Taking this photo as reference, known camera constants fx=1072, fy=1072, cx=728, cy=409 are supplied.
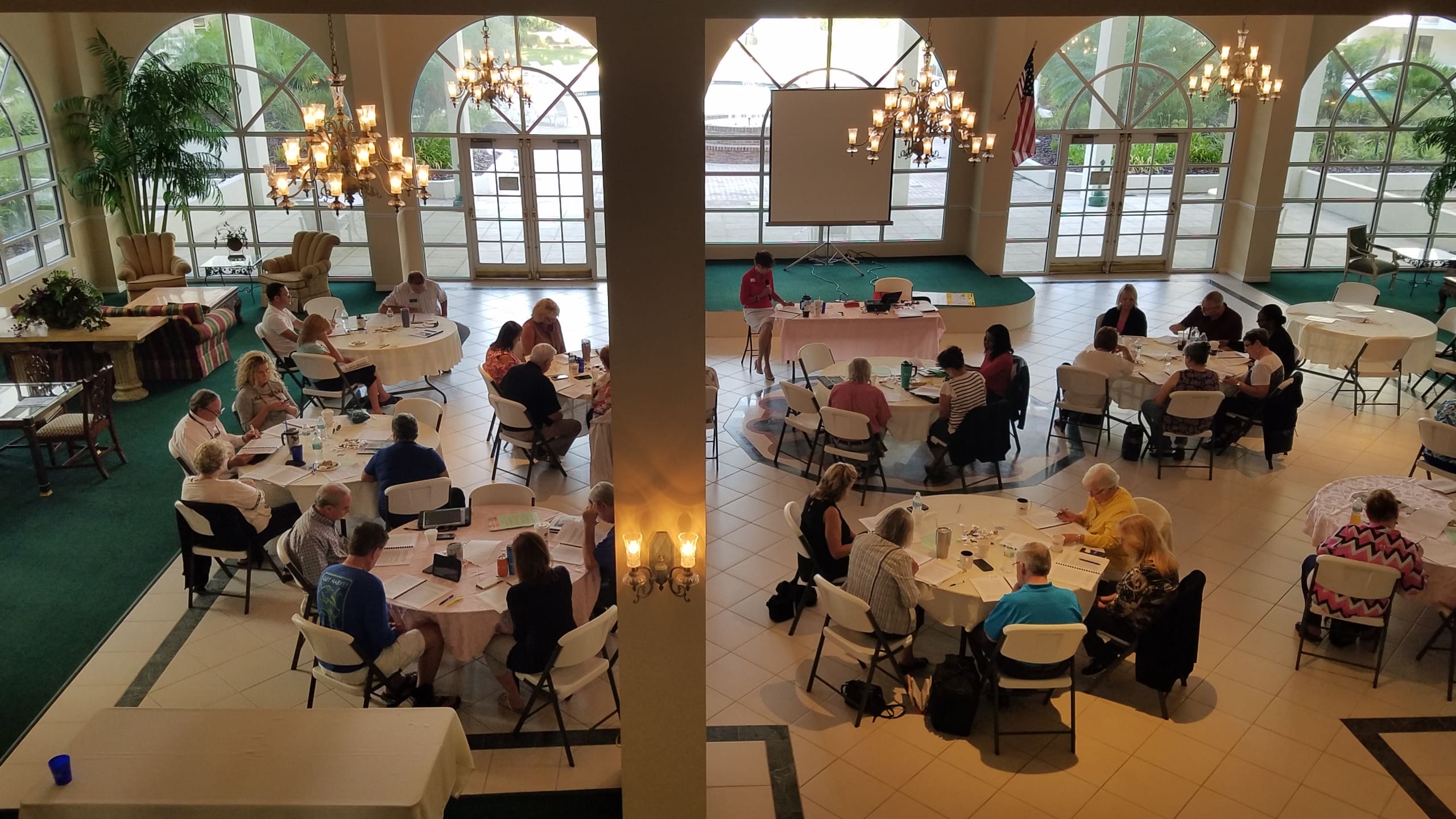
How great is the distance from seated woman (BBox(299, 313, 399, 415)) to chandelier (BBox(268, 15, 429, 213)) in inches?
49.6

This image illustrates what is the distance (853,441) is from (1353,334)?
588 centimetres

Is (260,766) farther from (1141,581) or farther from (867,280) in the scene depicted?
(867,280)

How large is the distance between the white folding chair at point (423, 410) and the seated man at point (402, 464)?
123 cm

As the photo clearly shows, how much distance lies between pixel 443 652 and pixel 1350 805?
5.11 metres

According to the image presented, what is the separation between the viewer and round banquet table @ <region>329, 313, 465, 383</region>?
34.2ft

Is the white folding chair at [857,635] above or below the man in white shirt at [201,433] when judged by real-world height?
below

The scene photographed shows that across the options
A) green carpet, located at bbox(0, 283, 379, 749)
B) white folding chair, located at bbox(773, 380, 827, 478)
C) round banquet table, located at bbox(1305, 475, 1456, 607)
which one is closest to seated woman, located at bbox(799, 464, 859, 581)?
white folding chair, located at bbox(773, 380, 827, 478)

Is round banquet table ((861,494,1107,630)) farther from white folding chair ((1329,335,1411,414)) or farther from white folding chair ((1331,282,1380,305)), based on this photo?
white folding chair ((1331,282,1380,305))

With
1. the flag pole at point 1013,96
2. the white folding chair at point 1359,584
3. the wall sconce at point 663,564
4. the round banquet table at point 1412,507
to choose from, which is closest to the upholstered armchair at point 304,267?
A: the flag pole at point 1013,96

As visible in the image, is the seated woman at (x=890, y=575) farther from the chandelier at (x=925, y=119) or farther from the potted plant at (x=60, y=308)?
the potted plant at (x=60, y=308)

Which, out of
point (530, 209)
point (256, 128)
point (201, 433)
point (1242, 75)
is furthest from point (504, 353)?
point (1242, 75)

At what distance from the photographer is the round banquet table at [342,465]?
7496mm

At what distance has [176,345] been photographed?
37.9 ft

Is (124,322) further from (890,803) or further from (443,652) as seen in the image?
(890,803)
